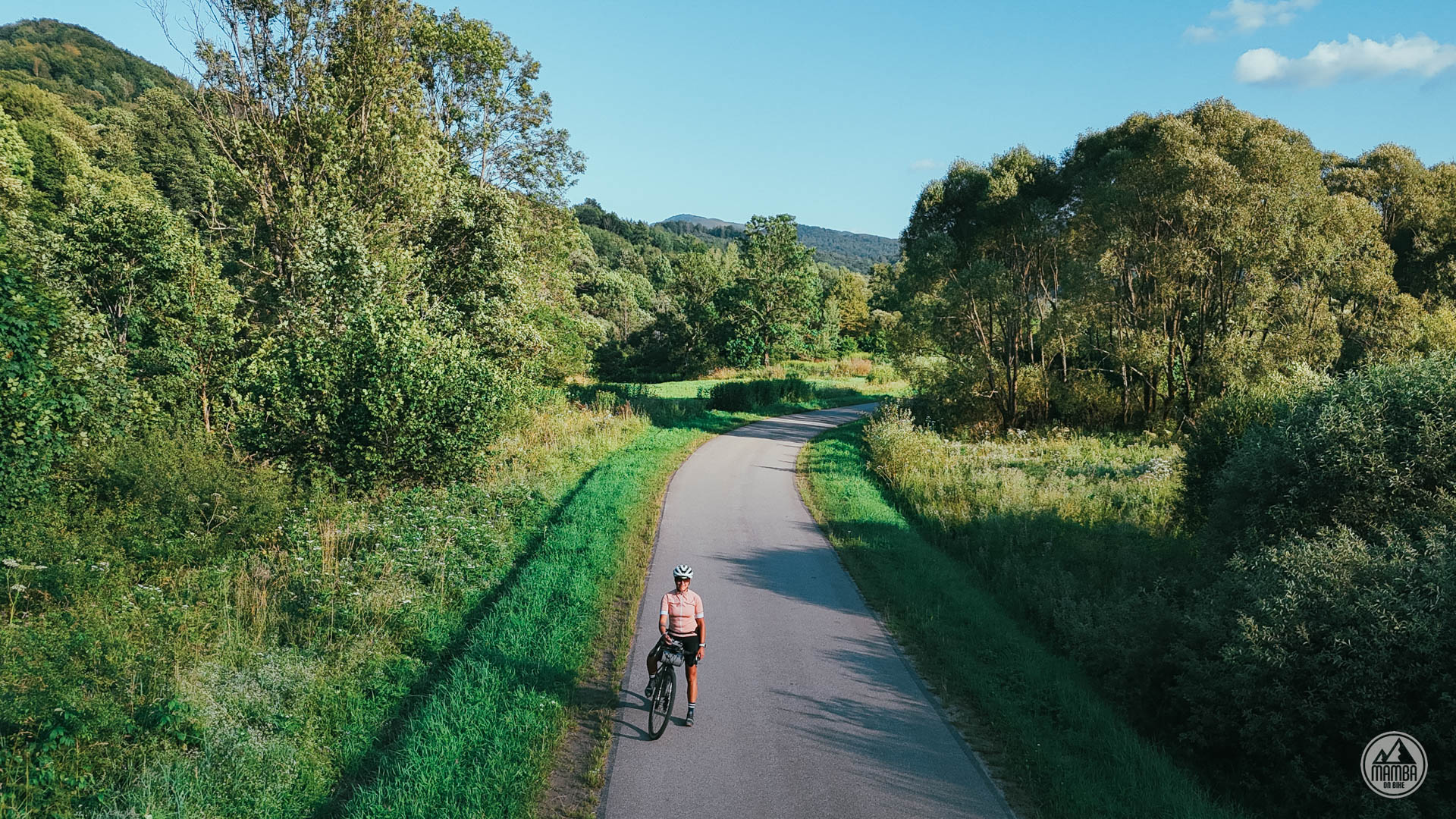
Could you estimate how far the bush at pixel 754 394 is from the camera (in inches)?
1560

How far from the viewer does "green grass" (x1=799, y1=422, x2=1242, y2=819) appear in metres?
6.86

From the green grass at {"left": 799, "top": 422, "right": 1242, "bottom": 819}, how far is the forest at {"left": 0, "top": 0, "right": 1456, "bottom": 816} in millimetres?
909

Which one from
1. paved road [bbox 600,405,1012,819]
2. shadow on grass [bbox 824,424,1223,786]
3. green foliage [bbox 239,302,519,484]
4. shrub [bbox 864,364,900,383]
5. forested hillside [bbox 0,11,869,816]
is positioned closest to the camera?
paved road [bbox 600,405,1012,819]

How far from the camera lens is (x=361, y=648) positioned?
941 centimetres

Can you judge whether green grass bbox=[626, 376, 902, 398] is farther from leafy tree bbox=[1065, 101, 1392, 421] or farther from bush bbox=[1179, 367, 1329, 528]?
bush bbox=[1179, 367, 1329, 528]

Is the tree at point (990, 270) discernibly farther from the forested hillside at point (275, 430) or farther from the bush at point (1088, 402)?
the forested hillside at point (275, 430)

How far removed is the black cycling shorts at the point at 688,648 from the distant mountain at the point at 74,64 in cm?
9295

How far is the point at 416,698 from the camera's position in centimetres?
862

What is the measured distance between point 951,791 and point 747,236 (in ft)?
174

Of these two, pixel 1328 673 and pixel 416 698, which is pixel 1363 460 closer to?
pixel 1328 673

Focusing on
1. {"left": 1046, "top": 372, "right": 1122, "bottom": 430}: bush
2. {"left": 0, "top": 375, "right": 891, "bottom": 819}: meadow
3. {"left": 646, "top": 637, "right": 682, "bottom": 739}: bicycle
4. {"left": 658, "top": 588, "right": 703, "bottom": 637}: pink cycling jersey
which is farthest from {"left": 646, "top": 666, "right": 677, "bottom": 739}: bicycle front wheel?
{"left": 1046, "top": 372, "right": 1122, "bottom": 430}: bush

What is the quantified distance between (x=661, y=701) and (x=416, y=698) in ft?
10.2

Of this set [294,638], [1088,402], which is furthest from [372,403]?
[1088,402]

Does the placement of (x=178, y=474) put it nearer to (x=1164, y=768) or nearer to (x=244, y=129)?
(x=244, y=129)
